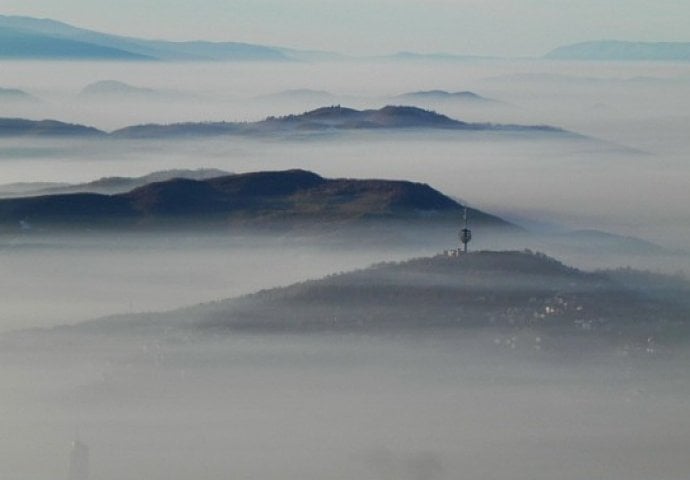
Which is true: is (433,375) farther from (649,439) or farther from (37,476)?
(37,476)

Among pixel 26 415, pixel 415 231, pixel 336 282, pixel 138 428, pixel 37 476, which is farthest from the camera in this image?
pixel 415 231

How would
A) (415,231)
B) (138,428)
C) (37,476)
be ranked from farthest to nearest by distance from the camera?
(415,231) → (138,428) → (37,476)

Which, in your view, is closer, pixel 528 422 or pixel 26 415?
pixel 528 422

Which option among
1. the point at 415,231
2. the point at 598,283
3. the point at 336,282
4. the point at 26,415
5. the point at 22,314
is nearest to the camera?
the point at 26,415

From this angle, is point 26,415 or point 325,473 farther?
point 26,415

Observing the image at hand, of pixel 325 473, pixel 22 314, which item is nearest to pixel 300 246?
pixel 22 314

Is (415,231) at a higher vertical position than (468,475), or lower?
higher

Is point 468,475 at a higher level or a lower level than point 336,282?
lower

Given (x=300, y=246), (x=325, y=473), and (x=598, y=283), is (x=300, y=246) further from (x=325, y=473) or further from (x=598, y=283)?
(x=325, y=473)

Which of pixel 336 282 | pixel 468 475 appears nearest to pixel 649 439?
pixel 468 475
